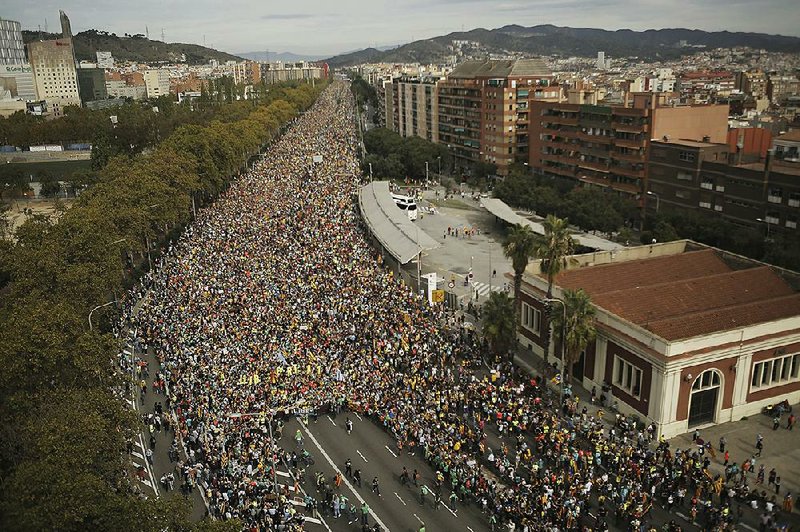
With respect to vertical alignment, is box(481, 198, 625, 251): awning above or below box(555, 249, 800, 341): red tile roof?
below

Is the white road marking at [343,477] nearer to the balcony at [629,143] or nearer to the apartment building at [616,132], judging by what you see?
the apartment building at [616,132]

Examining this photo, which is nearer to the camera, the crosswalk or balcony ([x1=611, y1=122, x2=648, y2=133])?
the crosswalk

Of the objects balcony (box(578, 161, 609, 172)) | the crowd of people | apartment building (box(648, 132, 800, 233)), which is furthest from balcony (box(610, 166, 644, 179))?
the crowd of people

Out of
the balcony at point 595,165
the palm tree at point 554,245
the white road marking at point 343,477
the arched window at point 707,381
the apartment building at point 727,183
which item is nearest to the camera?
the white road marking at point 343,477

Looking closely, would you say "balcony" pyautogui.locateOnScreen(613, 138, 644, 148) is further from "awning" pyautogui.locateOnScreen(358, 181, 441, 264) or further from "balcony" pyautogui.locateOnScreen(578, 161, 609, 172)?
"awning" pyautogui.locateOnScreen(358, 181, 441, 264)

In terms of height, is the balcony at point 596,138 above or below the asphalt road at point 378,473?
above

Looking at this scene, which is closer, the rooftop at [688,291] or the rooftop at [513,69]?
the rooftop at [688,291]

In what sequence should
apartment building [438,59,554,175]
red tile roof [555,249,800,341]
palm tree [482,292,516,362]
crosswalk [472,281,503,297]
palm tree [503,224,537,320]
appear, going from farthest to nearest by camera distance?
apartment building [438,59,554,175], crosswalk [472,281,503,297], palm tree [482,292,516,362], palm tree [503,224,537,320], red tile roof [555,249,800,341]

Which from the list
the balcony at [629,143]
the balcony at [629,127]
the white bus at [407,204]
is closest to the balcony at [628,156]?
the balcony at [629,143]
